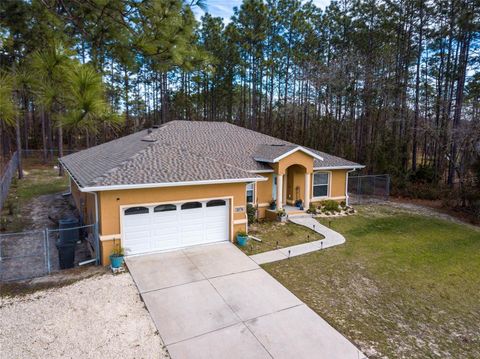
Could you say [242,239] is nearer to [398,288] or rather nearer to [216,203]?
[216,203]

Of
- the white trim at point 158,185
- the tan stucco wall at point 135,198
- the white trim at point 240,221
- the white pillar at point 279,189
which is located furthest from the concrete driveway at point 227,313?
the white pillar at point 279,189

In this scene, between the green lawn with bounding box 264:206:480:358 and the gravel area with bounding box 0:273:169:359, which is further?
the green lawn with bounding box 264:206:480:358

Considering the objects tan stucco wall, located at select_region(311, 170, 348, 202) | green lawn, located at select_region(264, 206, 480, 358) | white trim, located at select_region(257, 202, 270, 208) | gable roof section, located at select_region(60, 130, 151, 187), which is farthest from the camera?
tan stucco wall, located at select_region(311, 170, 348, 202)

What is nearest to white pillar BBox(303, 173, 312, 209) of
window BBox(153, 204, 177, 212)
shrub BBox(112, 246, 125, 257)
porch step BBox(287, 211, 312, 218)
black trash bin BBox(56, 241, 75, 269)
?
porch step BBox(287, 211, 312, 218)

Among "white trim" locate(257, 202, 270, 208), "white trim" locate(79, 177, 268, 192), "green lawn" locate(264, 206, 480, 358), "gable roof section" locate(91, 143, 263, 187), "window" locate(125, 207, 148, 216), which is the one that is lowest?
"green lawn" locate(264, 206, 480, 358)

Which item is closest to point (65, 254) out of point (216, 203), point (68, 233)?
point (68, 233)

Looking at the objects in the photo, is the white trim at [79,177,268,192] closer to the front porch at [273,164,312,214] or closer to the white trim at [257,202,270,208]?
the white trim at [257,202,270,208]

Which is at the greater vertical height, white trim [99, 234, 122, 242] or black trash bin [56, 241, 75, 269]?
white trim [99, 234, 122, 242]
